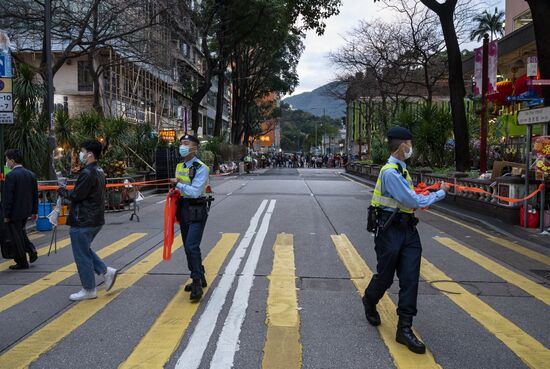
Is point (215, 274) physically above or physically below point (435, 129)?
below

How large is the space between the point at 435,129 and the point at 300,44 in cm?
3440

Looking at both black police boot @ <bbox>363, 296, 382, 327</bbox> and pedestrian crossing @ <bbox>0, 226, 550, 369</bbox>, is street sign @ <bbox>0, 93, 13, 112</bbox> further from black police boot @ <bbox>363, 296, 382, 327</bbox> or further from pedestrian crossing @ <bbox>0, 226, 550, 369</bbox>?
black police boot @ <bbox>363, 296, 382, 327</bbox>

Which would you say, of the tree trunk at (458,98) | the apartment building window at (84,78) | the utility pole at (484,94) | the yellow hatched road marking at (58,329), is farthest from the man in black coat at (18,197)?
the apartment building window at (84,78)

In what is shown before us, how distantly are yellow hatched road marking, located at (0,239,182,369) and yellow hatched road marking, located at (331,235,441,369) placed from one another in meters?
2.97

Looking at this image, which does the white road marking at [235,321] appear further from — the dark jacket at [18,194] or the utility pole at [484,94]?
the utility pole at [484,94]

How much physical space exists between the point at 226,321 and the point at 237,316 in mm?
195

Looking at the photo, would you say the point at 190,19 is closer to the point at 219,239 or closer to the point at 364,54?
the point at 364,54

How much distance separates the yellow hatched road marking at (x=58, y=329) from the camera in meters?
4.34

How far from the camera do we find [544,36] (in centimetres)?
1202

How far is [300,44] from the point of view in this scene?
176 feet

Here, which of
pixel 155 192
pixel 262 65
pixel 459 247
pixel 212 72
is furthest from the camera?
pixel 262 65

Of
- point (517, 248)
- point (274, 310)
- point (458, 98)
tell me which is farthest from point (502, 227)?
point (274, 310)

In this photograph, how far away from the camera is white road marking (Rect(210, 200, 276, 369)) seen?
4.29 meters

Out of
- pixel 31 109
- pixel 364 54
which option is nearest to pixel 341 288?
pixel 31 109
